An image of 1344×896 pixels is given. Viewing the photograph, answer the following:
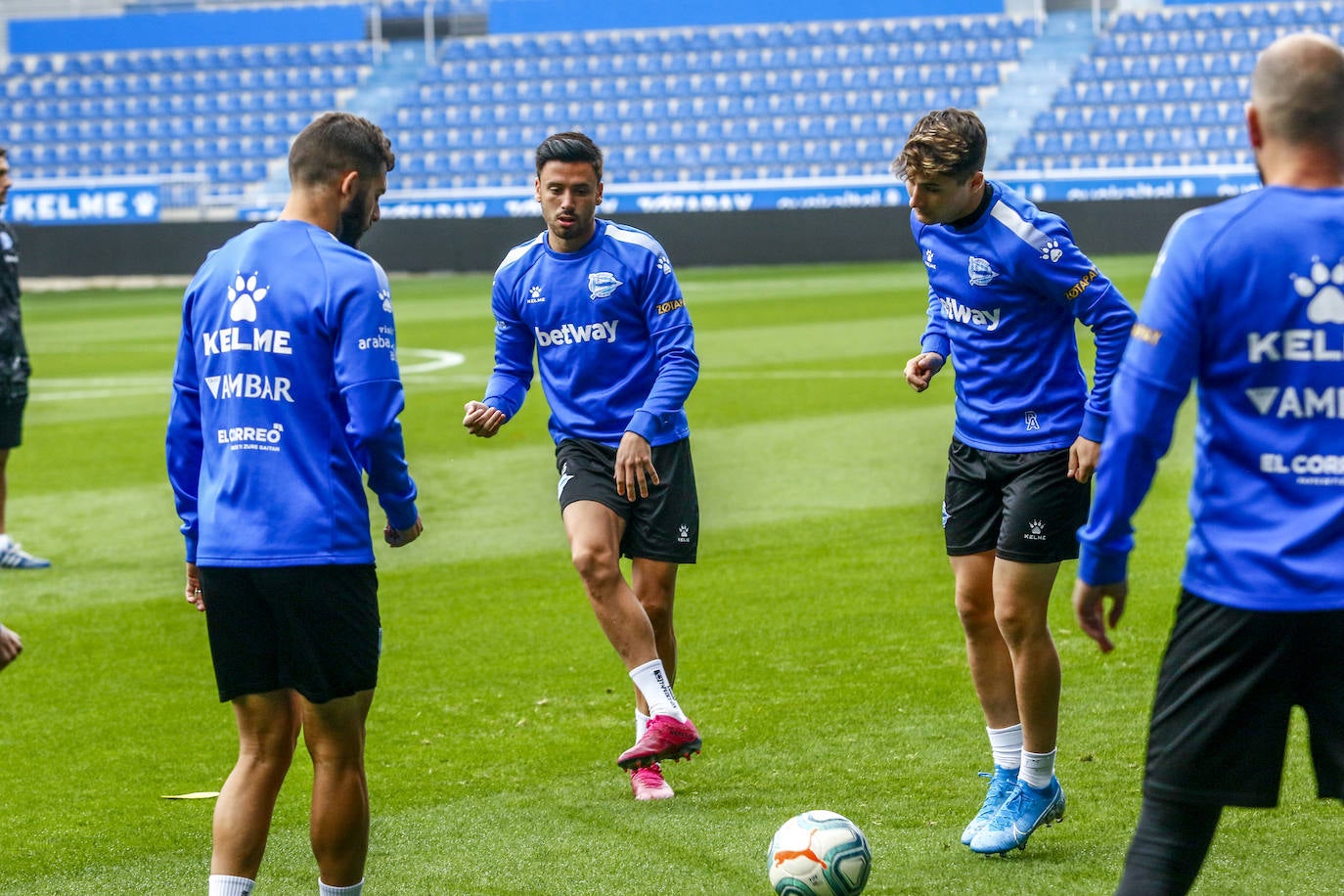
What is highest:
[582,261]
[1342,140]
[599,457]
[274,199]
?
[1342,140]

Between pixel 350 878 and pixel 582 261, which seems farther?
pixel 582 261

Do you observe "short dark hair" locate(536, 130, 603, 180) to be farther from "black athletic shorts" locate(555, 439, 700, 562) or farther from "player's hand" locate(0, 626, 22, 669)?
"player's hand" locate(0, 626, 22, 669)

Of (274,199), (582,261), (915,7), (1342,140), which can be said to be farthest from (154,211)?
(1342,140)

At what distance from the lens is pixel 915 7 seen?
1645 inches

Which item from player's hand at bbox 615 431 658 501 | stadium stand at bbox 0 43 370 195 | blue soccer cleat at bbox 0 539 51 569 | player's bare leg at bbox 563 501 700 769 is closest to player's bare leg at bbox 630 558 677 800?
player's bare leg at bbox 563 501 700 769

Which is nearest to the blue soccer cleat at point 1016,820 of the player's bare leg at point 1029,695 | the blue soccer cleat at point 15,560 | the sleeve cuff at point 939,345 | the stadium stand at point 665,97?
the player's bare leg at point 1029,695

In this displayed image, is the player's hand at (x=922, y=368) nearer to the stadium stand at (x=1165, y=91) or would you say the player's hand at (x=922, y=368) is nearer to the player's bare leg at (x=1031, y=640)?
the player's bare leg at (x=1031, y=640)

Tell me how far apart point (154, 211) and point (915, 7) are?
753 inches

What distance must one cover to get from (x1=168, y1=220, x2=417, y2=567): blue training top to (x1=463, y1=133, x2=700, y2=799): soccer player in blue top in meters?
1.65

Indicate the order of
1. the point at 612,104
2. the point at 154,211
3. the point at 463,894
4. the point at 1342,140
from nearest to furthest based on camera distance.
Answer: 1. the point at 1342,140
2. the point at 463,894
3. the point at 154,211
4. the point at 612,104

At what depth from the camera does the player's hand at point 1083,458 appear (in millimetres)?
4426

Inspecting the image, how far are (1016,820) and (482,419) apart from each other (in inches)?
81.0

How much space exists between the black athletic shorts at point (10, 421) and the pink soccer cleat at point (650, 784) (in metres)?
5.56

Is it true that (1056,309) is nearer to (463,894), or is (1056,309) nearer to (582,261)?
(582,261)
